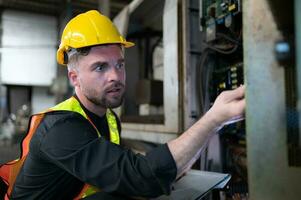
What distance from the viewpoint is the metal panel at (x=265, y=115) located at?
0.78m

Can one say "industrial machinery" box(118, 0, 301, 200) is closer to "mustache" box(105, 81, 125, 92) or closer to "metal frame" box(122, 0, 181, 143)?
Answer: "metal frame" box(122, 0, 181, 143)

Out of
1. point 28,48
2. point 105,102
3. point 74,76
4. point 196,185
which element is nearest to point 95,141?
point 105,102

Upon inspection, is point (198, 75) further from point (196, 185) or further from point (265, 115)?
point (265, 115)

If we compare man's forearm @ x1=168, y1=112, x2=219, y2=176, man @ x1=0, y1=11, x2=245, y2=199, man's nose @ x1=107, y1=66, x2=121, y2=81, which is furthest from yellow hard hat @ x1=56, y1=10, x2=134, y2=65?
man's forearm @ x1=168, y1=112, x2=219, y2=176

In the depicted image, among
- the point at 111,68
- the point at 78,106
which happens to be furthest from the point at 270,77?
the point at 78,106

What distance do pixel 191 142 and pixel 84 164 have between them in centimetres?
32

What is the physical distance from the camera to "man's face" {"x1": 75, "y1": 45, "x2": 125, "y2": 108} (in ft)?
3.79

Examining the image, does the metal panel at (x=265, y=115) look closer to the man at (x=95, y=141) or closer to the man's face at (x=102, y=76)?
the man at (x=95, y=141)

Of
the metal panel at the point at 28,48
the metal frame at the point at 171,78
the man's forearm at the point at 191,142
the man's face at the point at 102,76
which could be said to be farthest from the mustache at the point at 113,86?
the metal panel at the point at 28,48

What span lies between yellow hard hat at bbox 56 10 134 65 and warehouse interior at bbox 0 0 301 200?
498 millimetres

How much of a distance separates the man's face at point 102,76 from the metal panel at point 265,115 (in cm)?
52

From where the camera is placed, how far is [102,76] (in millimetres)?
1156

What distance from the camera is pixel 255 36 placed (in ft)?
2.66

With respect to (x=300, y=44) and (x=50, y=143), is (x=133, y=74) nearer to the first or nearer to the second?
(x=50, y=143)
